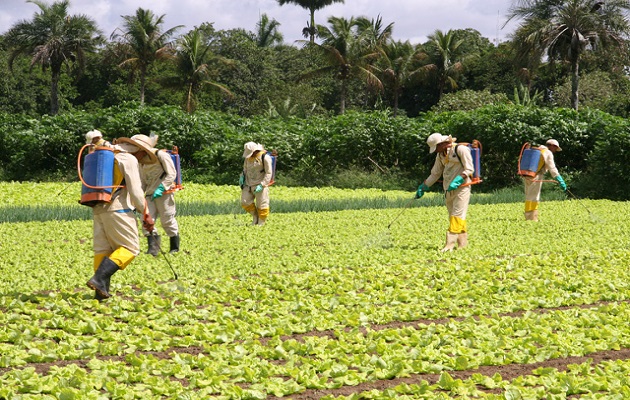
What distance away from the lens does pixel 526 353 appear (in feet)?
19.4

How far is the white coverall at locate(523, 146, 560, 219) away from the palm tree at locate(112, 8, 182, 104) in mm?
31425

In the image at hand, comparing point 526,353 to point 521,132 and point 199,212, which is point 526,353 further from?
point 521,132

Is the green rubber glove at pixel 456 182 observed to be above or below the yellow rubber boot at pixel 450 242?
above

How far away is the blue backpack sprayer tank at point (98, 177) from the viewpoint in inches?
293

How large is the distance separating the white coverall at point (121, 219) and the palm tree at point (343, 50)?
3725cm

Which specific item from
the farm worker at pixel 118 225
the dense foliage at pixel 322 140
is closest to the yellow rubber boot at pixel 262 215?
the farm worker at pixel 118 225

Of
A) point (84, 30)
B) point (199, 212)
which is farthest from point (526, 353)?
point (84, 30)

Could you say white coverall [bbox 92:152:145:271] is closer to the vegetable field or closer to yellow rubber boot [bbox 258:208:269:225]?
the vegetable field

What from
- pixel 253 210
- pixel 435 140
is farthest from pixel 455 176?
pixel 253 210

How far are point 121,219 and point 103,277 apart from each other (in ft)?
1.98

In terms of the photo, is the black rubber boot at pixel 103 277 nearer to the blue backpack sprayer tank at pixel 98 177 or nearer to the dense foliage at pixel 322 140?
the blue backpack sprayer tank at pixel 98 177

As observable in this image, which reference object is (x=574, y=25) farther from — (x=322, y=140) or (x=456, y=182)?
(x=456, y=182)

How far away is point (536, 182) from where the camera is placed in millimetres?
16219

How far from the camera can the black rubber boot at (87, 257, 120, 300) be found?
292 inches
